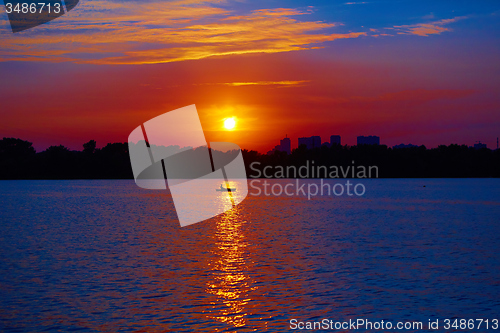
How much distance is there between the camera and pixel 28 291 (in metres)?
18.3

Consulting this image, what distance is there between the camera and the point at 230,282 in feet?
65.9

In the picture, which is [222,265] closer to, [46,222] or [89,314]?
[89,314]

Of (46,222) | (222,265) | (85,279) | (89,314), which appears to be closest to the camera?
(89,314)

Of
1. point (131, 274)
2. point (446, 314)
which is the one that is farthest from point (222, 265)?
point (446, 314)

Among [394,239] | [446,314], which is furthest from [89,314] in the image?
[394,239]

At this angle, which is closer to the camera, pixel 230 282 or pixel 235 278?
pixel 230 282

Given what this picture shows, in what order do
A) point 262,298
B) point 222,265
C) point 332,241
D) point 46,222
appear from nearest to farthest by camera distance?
point 262,298 < point 222,265 < point 332,241 < point 46,222

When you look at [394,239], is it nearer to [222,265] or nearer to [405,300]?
[222,265]

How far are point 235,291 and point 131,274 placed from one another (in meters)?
5.37

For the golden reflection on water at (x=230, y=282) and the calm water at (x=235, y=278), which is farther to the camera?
the golden reflection on water at (x=230, y=282)

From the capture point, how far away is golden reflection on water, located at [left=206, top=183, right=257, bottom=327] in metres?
15.6

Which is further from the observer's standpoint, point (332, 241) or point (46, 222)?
point (46, 222)

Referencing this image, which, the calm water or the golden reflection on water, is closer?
the calm water

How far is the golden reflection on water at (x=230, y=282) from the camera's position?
51.1ft
